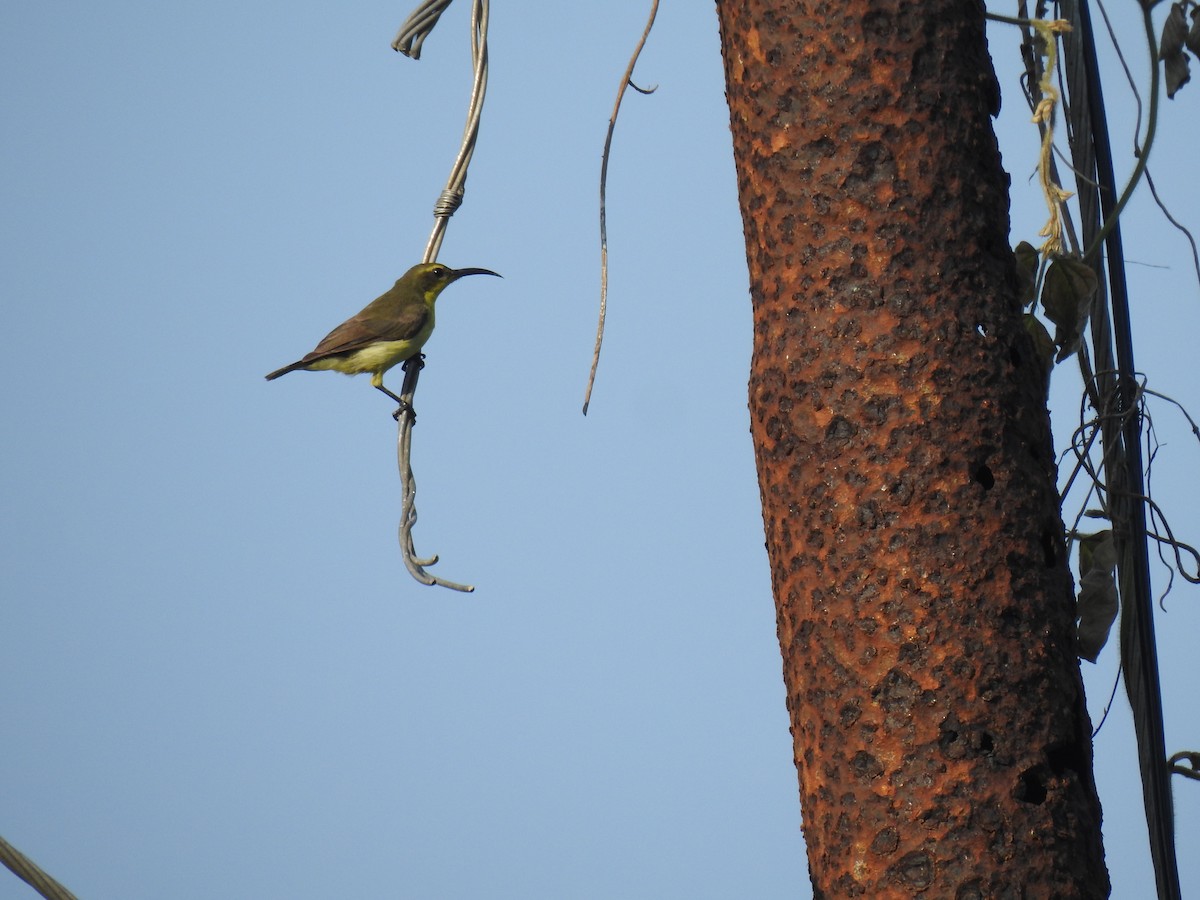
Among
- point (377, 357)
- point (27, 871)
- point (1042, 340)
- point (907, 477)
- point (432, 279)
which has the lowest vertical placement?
point (27, 871)

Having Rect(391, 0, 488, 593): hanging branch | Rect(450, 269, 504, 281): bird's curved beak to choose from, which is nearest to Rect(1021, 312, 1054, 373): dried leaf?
Rect(391, 0, 488, 593): hanging branch

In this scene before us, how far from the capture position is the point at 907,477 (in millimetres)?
1654

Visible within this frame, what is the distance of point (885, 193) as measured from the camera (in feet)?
5.61

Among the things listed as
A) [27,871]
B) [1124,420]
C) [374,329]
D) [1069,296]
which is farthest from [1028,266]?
[374,329]

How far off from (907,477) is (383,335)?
5206mm

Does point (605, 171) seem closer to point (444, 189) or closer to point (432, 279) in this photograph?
point (444, 189)

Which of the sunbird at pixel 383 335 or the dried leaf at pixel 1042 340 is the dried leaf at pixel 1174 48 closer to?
the dried leaf at pixel 1042 340

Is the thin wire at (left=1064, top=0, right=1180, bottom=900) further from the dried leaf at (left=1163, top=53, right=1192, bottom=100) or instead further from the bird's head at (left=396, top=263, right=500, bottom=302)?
the bird's head at (left=396, top=263, right=500, bottom=302)

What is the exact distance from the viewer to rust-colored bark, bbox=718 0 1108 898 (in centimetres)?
160

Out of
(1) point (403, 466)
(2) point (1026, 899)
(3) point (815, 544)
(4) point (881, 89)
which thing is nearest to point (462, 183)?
(1) point (403, 466)

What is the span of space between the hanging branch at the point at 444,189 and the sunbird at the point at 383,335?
3665 millimetres

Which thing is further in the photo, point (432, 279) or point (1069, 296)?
point (432, 279)

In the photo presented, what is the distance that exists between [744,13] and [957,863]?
1.21 metres

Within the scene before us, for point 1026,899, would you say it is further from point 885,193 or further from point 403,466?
point 403,466
